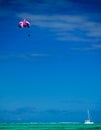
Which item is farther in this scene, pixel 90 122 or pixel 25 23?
pixel 90 122

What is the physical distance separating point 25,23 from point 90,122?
38.0m

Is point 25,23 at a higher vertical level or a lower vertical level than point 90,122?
lower

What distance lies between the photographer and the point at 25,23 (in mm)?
17922

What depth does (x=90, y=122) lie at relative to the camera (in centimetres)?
5428
